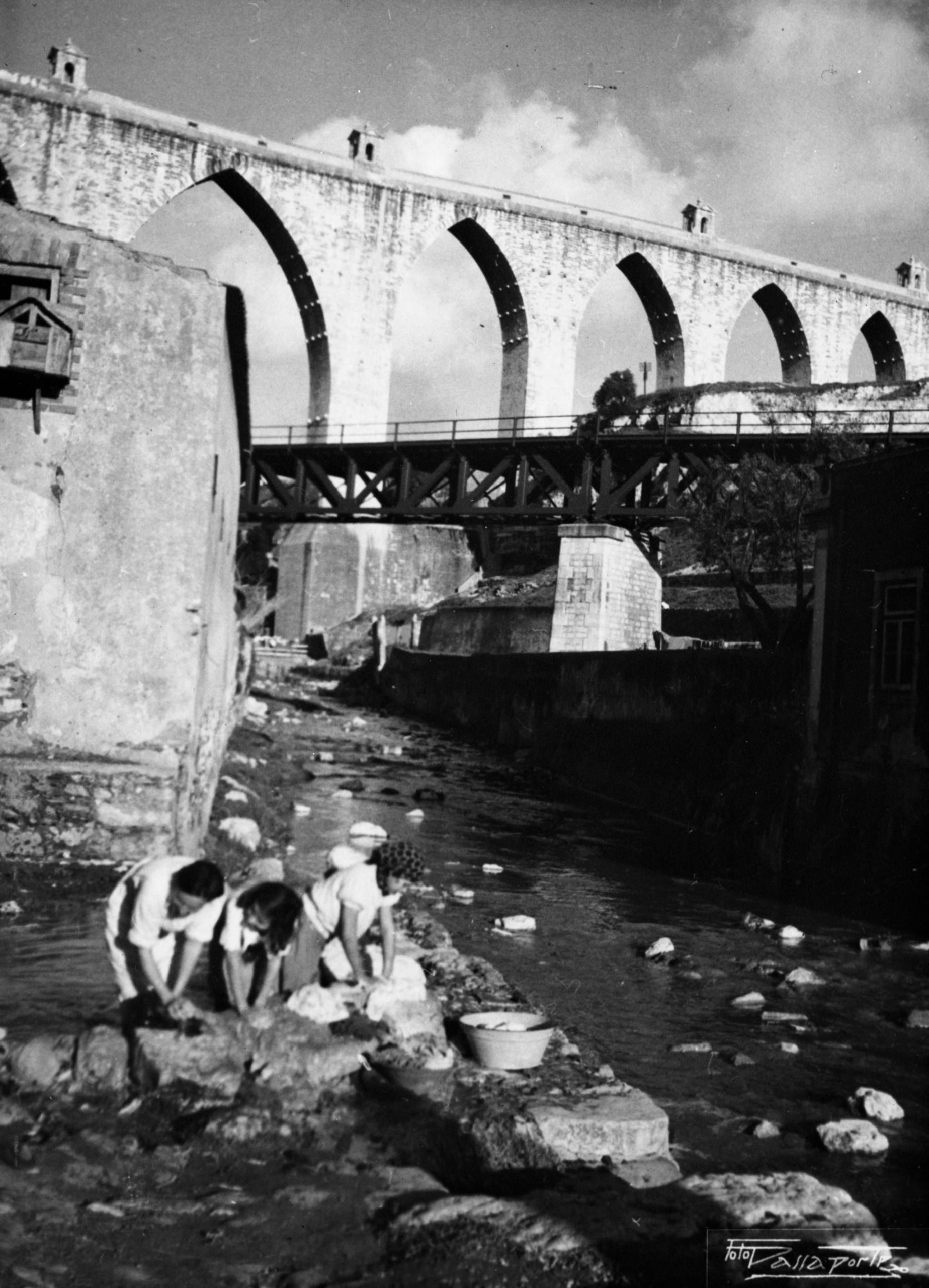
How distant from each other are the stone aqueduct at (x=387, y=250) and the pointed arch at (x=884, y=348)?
1357mm

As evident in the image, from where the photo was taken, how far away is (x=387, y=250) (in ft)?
129

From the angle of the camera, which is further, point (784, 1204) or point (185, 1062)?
point (185, 1062)

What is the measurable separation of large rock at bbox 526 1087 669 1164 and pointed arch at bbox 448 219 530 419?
126ft

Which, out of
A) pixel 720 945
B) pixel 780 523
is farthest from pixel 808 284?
pixel 720 945

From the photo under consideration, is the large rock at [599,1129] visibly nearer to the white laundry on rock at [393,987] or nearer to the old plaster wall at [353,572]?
the white laundry on rock at [393,987]

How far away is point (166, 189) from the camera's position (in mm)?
35469

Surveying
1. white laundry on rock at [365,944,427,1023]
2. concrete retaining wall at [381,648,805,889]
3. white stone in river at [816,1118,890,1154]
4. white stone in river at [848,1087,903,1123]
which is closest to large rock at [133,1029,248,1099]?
white laundry on rock at [365,944,427,1023]

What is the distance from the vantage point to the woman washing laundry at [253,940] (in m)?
4.82

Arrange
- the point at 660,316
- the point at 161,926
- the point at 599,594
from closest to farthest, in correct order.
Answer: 1. the point at 161,926
2. the point at 599,594
3. the point at 660,316

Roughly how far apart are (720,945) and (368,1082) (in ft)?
19.1

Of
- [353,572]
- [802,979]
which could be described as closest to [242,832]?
[802,979]

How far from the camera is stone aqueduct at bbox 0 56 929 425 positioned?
34.5 m

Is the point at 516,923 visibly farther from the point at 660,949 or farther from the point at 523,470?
the point at 523,470

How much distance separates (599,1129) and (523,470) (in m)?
25.3
